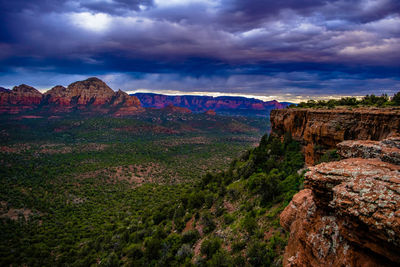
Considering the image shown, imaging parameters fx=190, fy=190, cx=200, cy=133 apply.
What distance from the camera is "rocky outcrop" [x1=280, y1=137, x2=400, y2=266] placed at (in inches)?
187

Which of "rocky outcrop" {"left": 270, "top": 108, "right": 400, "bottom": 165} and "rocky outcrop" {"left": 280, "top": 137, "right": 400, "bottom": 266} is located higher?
"rocky outcrop" {"left": 270, "top": 108, "right": 400, "bottom": 165}

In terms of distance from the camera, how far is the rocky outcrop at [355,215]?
15.5 ft

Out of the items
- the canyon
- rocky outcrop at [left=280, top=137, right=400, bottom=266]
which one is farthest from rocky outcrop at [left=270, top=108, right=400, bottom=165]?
rocky outcrop at [left=280, top=137, right=400, bottom=266]

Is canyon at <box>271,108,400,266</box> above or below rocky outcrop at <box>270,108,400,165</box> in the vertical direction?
below

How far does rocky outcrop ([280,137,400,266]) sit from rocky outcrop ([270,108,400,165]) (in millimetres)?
8081

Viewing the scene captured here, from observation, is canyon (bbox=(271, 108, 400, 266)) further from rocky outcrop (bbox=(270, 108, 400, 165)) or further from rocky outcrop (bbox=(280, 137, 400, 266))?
rocky outcrop (bbox=(270, 108, 400, 165))

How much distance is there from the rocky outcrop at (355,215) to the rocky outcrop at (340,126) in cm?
808

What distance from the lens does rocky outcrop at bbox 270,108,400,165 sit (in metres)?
14.5

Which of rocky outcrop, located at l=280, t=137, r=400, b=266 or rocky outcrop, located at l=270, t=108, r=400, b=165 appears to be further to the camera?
rocky outcrop, located at l=270, t=108, r=400, b=165

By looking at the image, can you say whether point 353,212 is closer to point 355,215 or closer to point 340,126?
point 355,215

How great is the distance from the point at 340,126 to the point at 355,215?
659 inches

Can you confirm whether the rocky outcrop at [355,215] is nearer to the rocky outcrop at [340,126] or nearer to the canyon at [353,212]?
the canyon at [353,212]

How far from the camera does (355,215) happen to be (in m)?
5.17

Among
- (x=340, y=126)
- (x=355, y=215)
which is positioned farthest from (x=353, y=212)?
(x=340, y=126)
